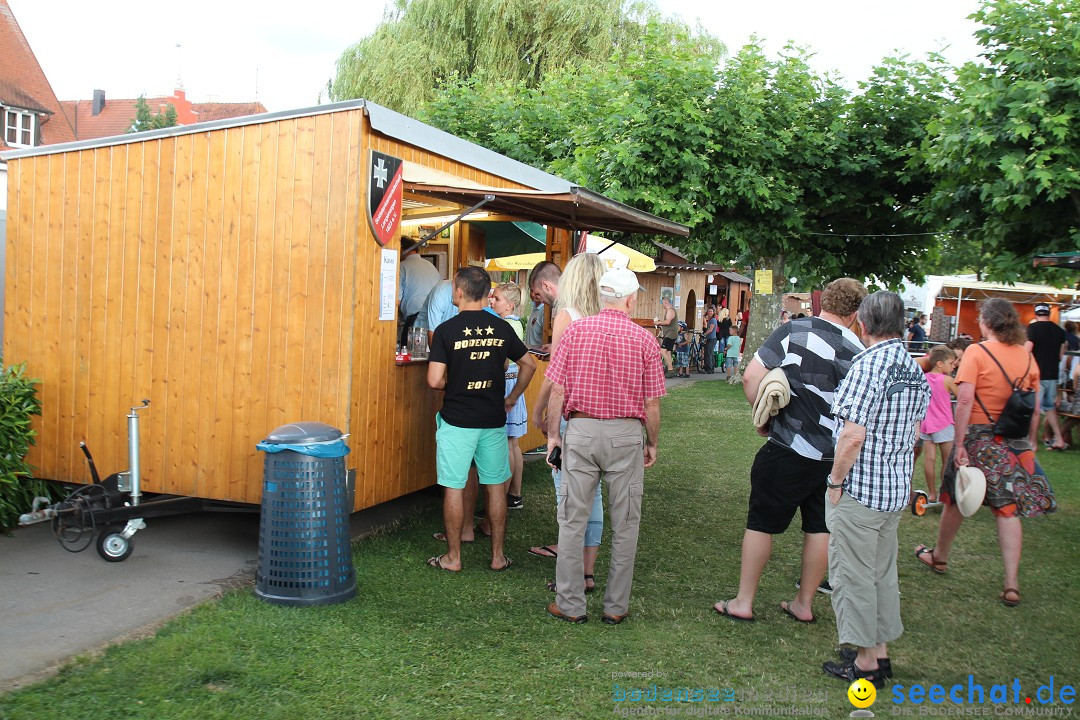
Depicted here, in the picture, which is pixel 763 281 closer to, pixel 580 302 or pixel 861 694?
pixel 580 302

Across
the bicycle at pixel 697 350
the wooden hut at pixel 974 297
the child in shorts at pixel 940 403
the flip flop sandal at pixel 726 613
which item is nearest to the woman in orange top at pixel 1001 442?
the flip flop sandal at pixel 726 613

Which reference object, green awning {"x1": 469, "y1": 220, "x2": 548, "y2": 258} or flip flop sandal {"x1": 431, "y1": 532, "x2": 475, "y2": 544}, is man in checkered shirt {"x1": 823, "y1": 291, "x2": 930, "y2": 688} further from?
green awning {"x1": 469, "y1": 220, "x2": 548, "y2": 258}

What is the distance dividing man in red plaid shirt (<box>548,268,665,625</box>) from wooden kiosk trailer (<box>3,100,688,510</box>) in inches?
56.1

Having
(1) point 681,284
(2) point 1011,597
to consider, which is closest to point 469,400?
(2) point 1011,597

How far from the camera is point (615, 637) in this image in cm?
438

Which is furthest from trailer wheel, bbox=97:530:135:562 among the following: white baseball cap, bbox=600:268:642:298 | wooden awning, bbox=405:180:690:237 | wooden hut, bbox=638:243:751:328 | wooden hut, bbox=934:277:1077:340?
wooden hut, bbox=934:277:1077:340

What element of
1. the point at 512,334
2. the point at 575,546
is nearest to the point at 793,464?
the point at 575,546

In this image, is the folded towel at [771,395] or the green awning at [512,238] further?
the green awning at [512,238]

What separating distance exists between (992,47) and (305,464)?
11.9 m

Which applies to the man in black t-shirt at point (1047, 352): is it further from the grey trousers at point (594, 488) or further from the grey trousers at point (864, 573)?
the grey trousers at point (594, 488)

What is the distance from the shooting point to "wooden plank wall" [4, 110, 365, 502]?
5258 mm

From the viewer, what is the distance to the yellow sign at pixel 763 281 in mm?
19109

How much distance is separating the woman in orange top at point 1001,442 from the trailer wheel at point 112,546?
4984 millimetres

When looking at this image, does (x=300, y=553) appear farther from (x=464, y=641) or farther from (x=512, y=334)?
(x=512, y=334)
